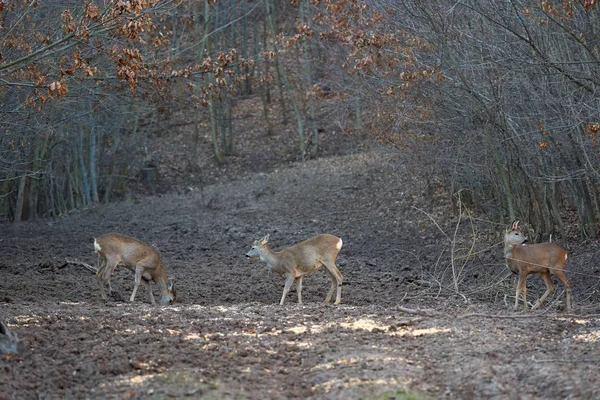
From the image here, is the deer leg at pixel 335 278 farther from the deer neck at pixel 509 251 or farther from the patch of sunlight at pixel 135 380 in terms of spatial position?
the patch of sunlight at pixel 135 380

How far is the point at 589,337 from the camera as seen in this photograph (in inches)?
350

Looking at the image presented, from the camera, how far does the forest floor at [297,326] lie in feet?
23.2

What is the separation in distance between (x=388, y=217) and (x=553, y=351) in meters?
13.7

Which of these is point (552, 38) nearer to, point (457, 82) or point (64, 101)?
point (457, 82)

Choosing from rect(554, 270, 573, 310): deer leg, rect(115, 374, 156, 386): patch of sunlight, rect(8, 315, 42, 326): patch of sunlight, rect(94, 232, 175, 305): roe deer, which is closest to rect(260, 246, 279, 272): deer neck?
rect(94, 232, 175, 305): roe deer

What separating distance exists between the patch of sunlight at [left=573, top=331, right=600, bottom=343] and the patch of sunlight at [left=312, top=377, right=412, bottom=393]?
256cm

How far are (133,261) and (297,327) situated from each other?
5.10 metres

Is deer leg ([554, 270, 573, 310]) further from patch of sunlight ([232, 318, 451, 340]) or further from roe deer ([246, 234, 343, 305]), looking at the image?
patch of sunlight ([232, 318, 451, 340])

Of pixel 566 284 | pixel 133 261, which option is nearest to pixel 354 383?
pixel 566 284

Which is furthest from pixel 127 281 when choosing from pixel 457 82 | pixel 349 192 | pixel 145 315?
pixel 349 192

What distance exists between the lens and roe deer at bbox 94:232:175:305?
13695 millimetres

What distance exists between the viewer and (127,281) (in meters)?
15.4

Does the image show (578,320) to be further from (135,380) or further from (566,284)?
(135,380)

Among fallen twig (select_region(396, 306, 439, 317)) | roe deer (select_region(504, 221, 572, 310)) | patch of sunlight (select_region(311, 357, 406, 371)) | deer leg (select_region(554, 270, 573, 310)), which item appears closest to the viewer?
patch of sunlight (select_region(311, 357, 406, 371))
